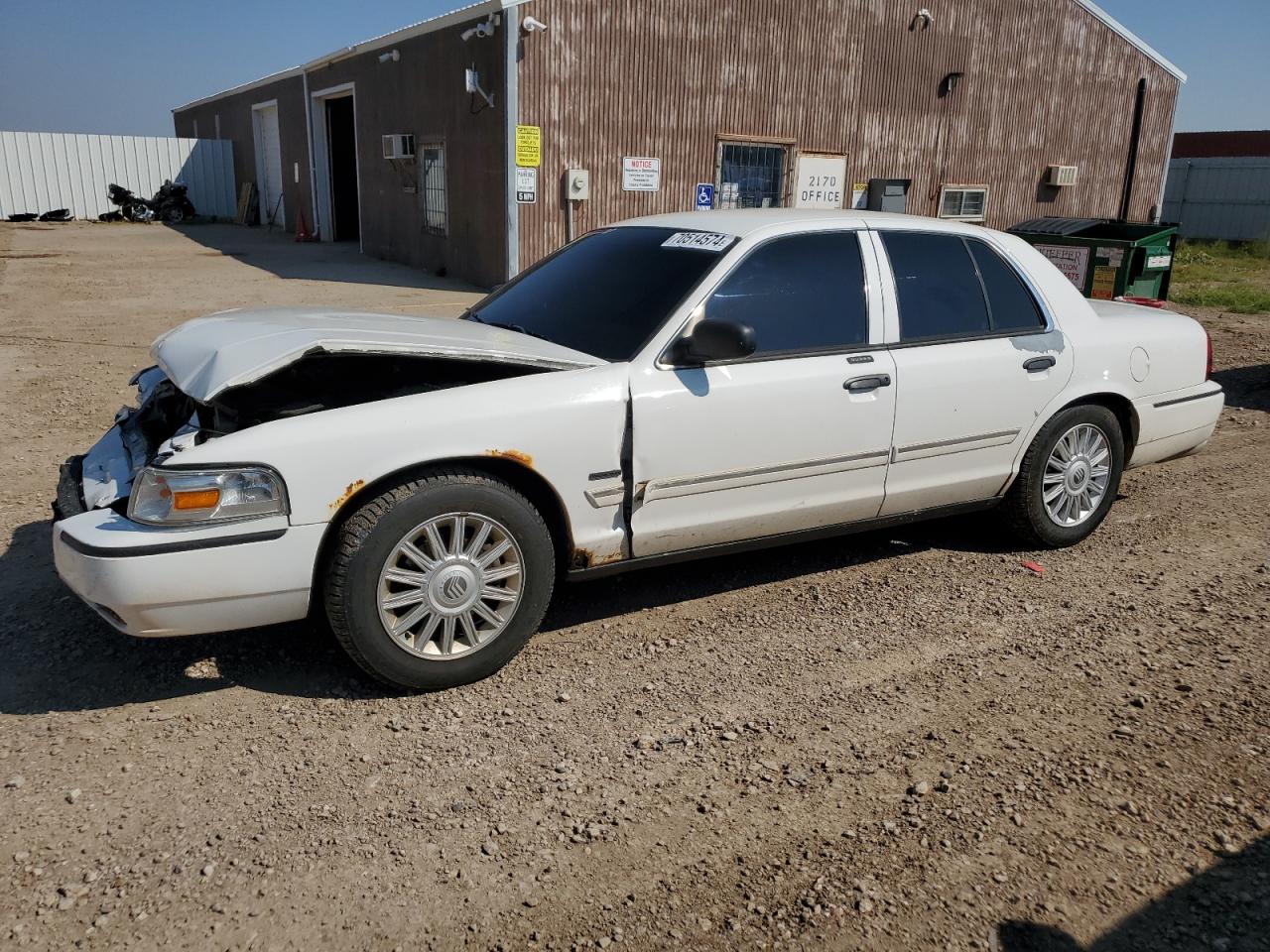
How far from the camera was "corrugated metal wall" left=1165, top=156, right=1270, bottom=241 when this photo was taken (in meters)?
28.6

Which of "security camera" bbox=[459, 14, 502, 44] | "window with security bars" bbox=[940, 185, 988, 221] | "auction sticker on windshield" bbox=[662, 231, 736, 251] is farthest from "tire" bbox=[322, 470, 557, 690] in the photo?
"window with security bars" bbox=[940, 185, 988, 221]

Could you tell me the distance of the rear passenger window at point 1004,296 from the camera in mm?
4938

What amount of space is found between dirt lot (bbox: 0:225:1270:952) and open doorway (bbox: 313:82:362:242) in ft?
67.4

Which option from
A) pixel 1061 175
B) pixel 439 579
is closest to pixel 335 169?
pixel 1061 175

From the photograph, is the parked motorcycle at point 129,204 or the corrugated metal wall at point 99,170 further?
the parked motorcycle at point 129,204

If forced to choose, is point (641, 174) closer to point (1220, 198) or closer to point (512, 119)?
point (512, 119)

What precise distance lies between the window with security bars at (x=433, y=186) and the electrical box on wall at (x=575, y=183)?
2.91 meters

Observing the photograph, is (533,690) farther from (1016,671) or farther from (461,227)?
(461,227)

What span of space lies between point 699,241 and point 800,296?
496 millimetres

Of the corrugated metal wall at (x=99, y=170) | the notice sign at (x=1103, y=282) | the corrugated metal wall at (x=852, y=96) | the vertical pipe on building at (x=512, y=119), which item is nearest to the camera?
the notice sign at (x=1103, y=282)

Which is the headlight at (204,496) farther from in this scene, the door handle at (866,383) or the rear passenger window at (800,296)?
the door handle at (866,383)

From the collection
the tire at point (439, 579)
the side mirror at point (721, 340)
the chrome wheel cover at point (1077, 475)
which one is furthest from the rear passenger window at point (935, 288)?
the tire at point (439, 579)

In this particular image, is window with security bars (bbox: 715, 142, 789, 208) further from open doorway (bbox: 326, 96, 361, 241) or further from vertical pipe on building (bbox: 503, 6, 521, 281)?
open doorway (bbox: 326, 96, 361, 241)

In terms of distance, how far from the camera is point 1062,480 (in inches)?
204
